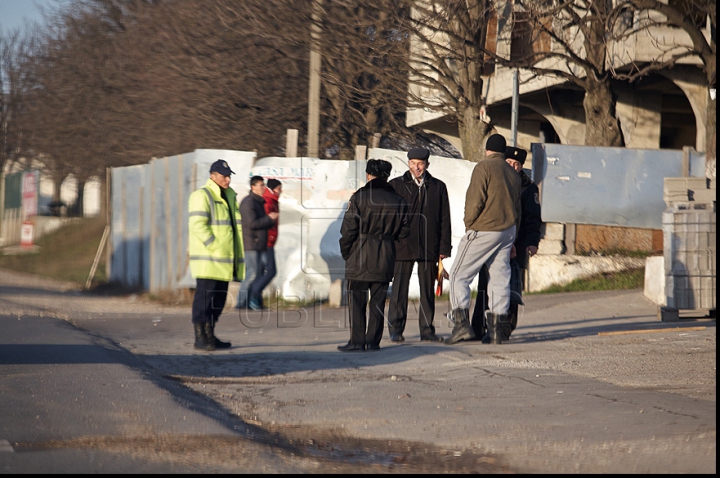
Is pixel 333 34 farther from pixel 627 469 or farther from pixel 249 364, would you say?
pixel 627 469

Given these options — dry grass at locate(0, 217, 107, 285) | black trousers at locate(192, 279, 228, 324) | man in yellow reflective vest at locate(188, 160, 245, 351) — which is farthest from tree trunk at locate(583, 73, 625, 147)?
dry grass at locate(0, 217, 107, 285)

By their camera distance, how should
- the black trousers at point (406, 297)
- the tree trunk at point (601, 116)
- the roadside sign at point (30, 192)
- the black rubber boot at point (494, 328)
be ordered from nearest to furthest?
1. the black rubber boot at point (494, 328)
2. the black trousers at point (406, 297)
3. the tree trunk at point (601, 116)
4. the roadside sign at point (30, 192)

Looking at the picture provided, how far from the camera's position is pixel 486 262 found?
857 centimetres

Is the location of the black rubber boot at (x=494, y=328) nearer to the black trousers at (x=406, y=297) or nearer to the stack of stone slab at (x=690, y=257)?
the black trousers at (x=406, y=297)

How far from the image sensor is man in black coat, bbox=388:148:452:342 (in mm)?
9086

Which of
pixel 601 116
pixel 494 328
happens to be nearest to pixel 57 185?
pixel 601 116

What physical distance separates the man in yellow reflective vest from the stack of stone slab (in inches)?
175

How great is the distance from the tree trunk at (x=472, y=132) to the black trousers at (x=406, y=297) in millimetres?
9697

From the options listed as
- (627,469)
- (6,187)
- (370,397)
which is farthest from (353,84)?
(6,187)

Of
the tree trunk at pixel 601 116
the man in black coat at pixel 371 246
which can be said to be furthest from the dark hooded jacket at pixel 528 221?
the tree trunk at pixel 601 116

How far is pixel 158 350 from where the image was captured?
877cm

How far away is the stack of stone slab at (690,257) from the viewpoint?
9570 millimetres

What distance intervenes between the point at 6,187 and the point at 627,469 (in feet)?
132

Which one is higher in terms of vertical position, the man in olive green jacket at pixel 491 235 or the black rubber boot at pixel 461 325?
the man in olive green jacket at pixel 491 235
